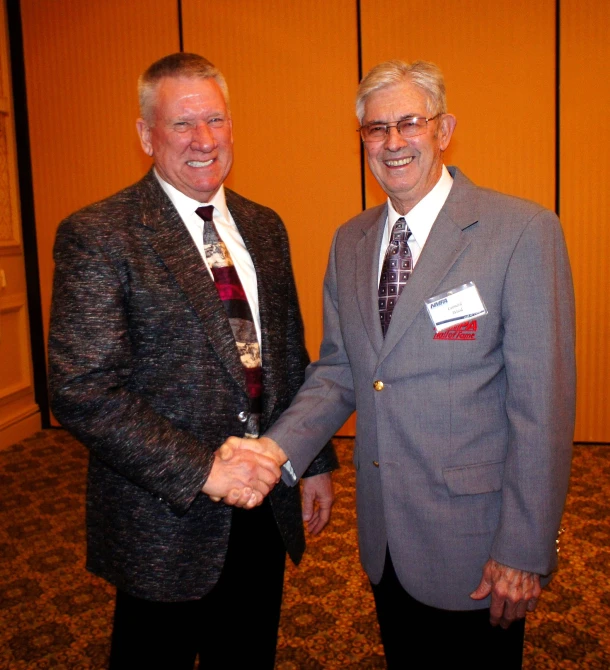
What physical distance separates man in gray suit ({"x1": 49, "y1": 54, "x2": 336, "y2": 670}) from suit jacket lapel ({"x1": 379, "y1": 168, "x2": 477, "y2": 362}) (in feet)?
1.14

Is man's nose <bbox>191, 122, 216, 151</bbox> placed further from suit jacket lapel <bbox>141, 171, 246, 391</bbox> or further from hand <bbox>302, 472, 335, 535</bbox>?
hand <bbox>302, 472, 335, 535</bbox>

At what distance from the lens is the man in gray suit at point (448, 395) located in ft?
4.48

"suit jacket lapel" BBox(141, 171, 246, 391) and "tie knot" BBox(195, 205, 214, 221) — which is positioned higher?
"tie knot" BBox(195, 205, 214, 221)

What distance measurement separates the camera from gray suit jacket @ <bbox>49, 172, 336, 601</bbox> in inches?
55.2

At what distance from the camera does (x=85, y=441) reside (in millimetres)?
1426

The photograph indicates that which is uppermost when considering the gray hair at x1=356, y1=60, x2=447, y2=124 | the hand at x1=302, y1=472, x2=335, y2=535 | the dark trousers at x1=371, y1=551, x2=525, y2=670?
the gray hair at x1=356, y1=60, x2=447, y2=124

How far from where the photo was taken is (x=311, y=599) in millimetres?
2771

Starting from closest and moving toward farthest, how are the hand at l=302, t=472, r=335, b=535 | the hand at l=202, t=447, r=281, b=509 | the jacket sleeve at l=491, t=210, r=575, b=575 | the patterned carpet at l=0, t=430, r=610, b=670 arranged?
the jacket sleeve at l=491, t=210, r=575, b=575, the hand at l=202, t=447, r=281, b=509, the hand at l=302, t=472, r=335, b=535, the patterned carpet at l=0, t=430, r=610, b=670

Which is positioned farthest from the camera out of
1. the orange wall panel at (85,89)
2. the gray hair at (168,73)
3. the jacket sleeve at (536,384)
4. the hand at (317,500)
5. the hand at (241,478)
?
the orange wall panel at (85,89)

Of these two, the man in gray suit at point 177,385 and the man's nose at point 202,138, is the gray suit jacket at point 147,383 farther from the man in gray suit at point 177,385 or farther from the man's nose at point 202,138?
the man's nose at point 202,138

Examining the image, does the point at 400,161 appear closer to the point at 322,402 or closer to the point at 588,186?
the point at 322,402

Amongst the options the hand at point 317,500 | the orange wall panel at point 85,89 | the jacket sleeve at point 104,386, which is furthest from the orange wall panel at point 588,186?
the jacket sleeve at point 104,386

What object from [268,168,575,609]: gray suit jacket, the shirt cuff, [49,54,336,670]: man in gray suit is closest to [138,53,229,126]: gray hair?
Answer: [49,54,336,670]: man in gray suit

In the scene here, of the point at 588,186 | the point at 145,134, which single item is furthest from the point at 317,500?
the point at 588,186
